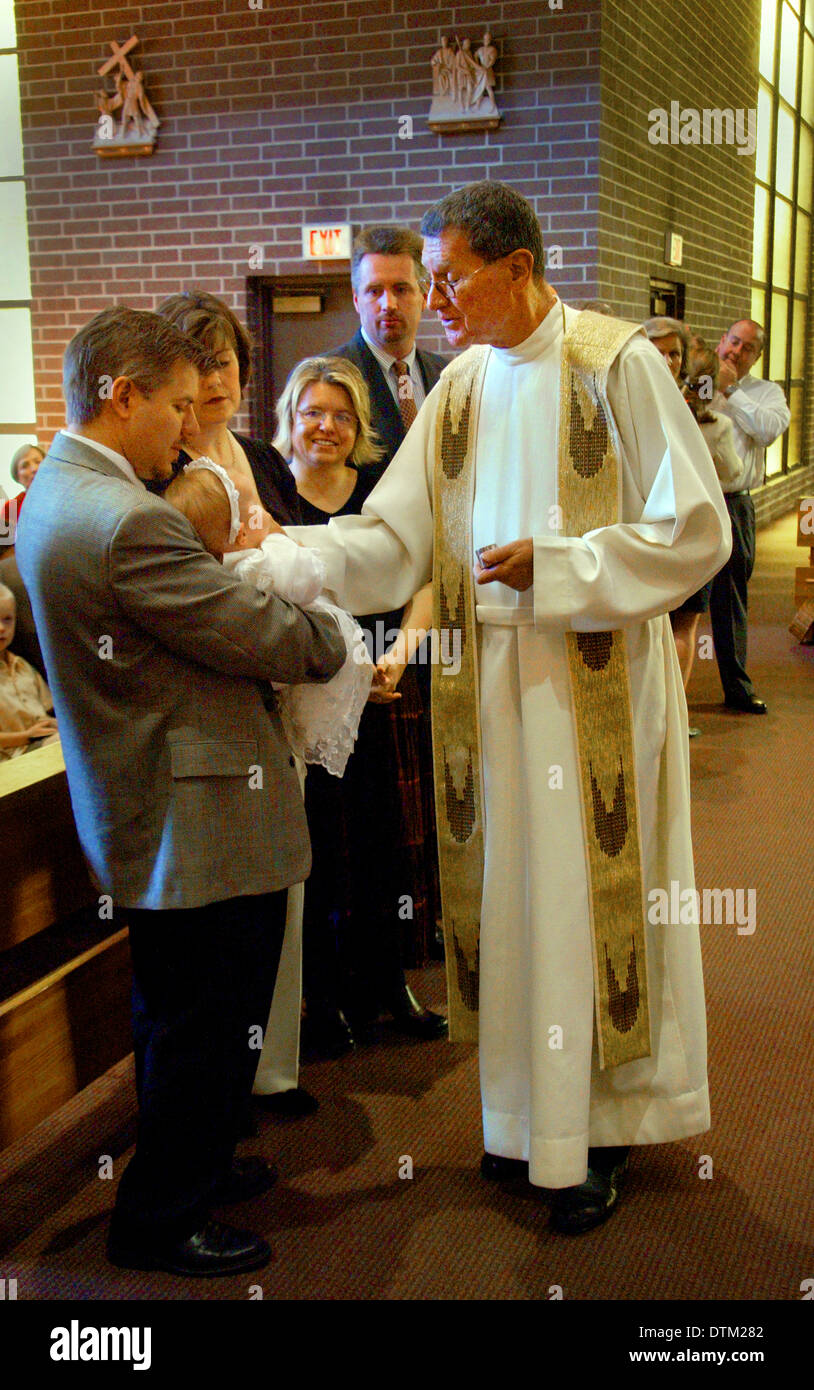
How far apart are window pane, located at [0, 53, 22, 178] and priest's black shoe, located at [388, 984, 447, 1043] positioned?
604cm

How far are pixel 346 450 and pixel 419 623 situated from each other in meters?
0.56

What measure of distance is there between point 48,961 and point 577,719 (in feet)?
3.55

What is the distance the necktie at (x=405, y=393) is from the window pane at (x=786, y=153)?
1137 centimetres

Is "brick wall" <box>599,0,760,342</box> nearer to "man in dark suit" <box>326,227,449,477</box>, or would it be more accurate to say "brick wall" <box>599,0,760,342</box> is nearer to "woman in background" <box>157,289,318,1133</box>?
"man in dark suit" <box>326,227,449,477</box>

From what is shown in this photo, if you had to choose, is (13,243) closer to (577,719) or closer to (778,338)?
(577,719)

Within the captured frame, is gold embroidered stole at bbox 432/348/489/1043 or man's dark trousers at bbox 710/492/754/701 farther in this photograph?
man's dark trousers at bbox 710/492/754/701

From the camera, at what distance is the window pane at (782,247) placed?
13.5 m

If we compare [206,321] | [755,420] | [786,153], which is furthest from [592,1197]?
[786,153]

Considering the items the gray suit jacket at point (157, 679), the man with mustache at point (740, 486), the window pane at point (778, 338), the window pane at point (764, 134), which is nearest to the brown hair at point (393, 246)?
the gray suit jacket at point (157, 679)

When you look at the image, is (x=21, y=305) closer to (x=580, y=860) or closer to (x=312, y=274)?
(x=312, y=274)

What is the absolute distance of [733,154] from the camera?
1052 cm

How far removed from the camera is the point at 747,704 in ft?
20.6

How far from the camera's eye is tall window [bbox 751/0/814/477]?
Answer: 12.3 m

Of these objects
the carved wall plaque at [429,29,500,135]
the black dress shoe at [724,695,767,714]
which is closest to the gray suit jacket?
the black dress shoe at [724,695,767,714]
